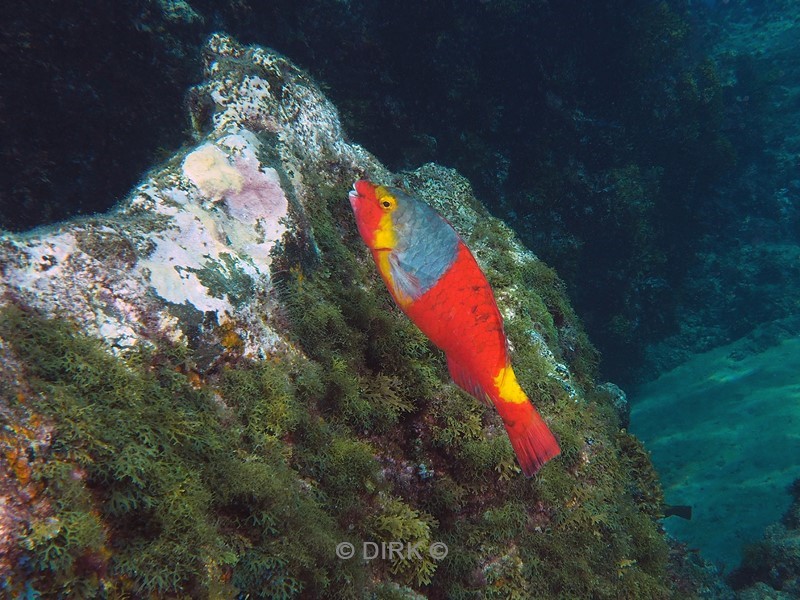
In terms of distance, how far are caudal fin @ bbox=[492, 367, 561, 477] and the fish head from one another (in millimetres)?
693

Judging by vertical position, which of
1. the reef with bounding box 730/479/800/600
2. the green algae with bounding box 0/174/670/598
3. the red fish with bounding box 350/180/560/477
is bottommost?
the reef with bounding box 730/479/800/600

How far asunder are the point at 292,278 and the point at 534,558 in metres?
2.33

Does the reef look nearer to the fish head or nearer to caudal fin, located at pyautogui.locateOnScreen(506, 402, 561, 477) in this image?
caudal fin, located at pyautogui.locateOnScreen(506, 402, 561, 477)

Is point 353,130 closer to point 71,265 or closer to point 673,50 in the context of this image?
point 71,265

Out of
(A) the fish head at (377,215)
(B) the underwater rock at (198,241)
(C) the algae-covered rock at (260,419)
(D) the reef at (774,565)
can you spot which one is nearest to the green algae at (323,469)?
(C) the algae-covered rock at (260,419)

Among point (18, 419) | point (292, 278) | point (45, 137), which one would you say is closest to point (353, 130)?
point (45, 137)

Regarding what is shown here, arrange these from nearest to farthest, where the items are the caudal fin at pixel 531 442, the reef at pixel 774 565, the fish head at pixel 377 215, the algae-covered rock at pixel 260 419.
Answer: the algae-covered rock at pixel 260 419 → the fish head at pixel 377 215 → the caudal fin at pixel 531 442 → the reef at pixel 774 565

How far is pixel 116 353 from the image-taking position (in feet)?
5.68

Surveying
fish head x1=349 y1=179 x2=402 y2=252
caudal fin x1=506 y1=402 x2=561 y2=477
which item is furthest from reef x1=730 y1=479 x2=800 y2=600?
fish head x1=349 y1=179 x2=402 y2=252

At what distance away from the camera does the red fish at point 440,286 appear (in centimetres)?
147

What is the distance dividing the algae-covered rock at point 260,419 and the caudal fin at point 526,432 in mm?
1010

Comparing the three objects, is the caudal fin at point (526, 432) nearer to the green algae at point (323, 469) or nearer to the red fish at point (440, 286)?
the red fish at point (440, 286)

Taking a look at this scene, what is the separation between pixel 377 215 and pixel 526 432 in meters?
1.03

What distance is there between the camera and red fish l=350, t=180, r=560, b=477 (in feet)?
4.81
